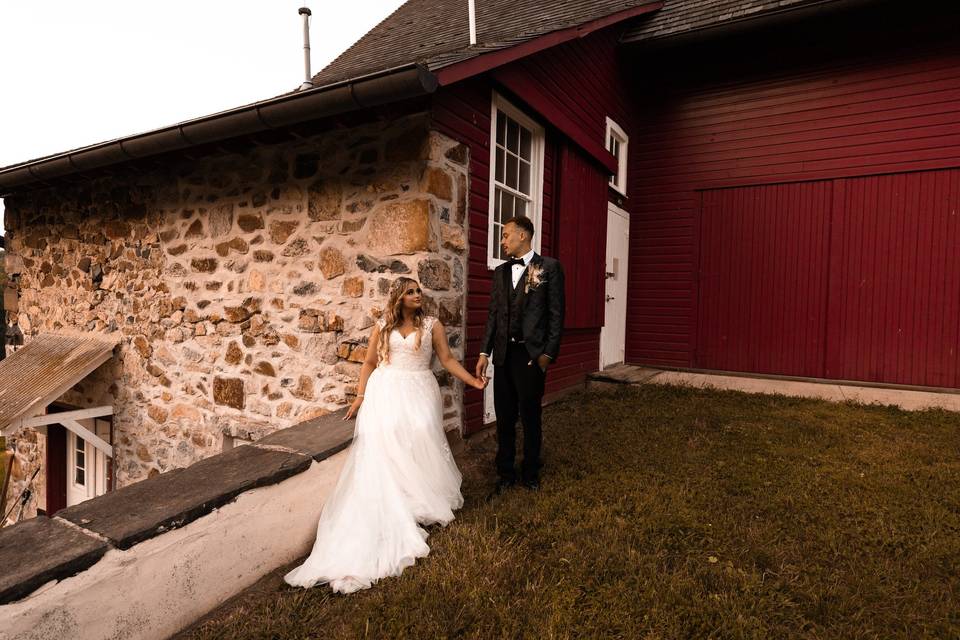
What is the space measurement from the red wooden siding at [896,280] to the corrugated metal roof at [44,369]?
891 centimetres

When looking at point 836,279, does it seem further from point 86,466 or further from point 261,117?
point 86,466

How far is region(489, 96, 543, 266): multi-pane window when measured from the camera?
460cm

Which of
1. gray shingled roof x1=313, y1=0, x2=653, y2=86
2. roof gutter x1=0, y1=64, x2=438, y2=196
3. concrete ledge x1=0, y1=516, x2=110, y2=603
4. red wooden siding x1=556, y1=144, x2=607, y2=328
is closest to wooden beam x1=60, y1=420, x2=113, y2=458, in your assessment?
roof gutter x1=0, y1=64, x2=438, y2=196

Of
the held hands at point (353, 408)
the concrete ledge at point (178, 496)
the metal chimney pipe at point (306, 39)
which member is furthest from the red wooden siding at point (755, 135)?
the concrete ledge at point (178, 496)

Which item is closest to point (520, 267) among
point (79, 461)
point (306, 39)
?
point (306, 39)

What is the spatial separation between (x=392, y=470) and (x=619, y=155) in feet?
20.6

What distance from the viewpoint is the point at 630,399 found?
227 inches

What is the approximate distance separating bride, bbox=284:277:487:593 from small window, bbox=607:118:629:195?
16.3 ft

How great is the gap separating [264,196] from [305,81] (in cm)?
199

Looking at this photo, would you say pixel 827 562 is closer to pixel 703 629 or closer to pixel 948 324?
pixel 703 629

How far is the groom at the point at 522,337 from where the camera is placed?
3.28 meters

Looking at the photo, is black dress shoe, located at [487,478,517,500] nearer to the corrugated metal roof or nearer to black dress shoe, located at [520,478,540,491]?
black dress shoe, located at [520,478,540,491]

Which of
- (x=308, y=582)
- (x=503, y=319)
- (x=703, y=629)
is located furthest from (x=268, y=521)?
(x=703, y=629)

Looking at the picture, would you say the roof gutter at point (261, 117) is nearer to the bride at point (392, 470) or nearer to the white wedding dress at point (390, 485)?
the bride at point (392, 470)
